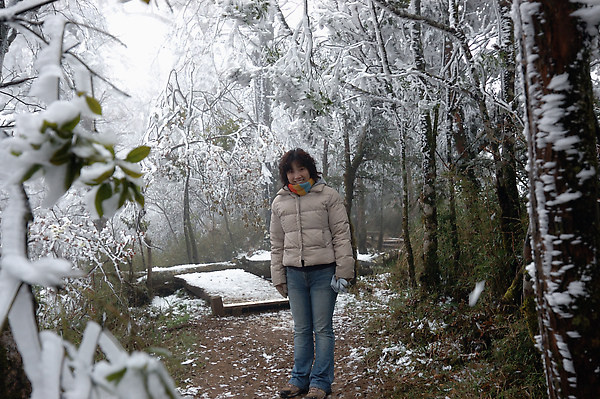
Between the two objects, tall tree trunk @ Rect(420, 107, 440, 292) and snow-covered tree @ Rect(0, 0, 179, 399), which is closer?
snow-covered tree @ Rect(0, 0, 179, 399)

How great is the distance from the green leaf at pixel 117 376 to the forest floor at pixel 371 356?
2821 millimetres

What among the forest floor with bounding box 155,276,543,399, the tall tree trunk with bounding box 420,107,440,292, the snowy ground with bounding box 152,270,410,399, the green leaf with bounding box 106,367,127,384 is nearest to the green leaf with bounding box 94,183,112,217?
the green leaf with bounding box 106,367,127,384

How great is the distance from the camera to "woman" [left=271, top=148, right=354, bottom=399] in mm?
3230

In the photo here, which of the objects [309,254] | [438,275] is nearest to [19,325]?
[309,254]

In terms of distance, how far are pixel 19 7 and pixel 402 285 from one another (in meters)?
6.22

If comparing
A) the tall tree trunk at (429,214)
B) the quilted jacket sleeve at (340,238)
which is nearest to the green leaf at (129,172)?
the quilted jacket sleeve at (340,238)

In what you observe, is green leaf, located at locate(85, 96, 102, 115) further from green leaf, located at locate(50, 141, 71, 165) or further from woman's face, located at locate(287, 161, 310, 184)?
woman's face, located at locate(287, 161, 310, 184)

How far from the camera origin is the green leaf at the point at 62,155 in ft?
1.95

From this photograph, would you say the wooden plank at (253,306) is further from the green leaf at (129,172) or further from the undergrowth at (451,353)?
the green leaf at (129,172)

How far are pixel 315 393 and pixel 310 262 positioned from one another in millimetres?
966

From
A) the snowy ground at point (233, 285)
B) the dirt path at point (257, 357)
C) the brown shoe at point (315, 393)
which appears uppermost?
the snowy ground at point (233, 285)

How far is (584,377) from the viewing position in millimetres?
1286

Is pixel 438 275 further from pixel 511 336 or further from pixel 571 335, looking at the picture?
pixel 571 335

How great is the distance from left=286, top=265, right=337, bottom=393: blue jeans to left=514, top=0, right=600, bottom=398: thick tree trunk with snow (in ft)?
6.68
